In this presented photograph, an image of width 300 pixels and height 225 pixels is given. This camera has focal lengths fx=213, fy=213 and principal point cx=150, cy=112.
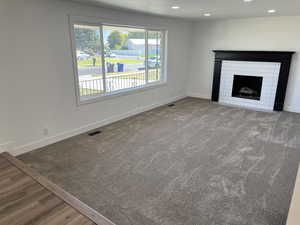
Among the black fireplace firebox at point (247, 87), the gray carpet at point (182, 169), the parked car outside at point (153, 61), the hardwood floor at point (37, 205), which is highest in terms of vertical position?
the parked car outside at point (153, 61)

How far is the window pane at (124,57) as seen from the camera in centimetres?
465

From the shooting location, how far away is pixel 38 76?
3396 millimetres

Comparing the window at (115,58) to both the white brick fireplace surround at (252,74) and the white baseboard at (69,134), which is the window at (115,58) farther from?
the white brick fireplace surround at (252,74)

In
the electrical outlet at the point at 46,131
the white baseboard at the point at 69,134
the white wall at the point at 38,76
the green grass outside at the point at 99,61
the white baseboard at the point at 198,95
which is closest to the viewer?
the white wall at the point at 38,76

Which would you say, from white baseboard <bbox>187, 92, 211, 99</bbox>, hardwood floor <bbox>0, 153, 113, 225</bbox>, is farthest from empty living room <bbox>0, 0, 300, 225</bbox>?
white baseboard <bbox>187, 92, 211, 99</bbox>

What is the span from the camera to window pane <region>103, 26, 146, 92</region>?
15.3 feet

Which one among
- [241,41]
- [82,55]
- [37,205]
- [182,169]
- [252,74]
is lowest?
[182,169]

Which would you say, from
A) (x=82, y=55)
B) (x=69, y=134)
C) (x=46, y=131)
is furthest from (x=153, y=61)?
(x=46, y=131)

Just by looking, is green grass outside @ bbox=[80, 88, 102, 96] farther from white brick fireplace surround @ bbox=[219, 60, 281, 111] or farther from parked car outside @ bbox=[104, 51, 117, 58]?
white brick fireplace surround @ bbox=[219, 60, 281, 111]

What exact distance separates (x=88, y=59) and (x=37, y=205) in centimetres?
288

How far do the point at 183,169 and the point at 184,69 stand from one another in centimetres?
468

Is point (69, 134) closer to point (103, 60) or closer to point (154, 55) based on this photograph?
point (103, 60)

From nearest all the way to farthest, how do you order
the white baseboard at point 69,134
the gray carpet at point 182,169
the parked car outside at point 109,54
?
the gray carpet at point 182,169, the white baseboard at point 69,134, the parked car outside at point 109,54

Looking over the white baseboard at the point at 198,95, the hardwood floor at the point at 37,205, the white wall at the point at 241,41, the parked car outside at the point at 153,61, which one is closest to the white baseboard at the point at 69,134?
the hardwood floor at the point at 37,205
